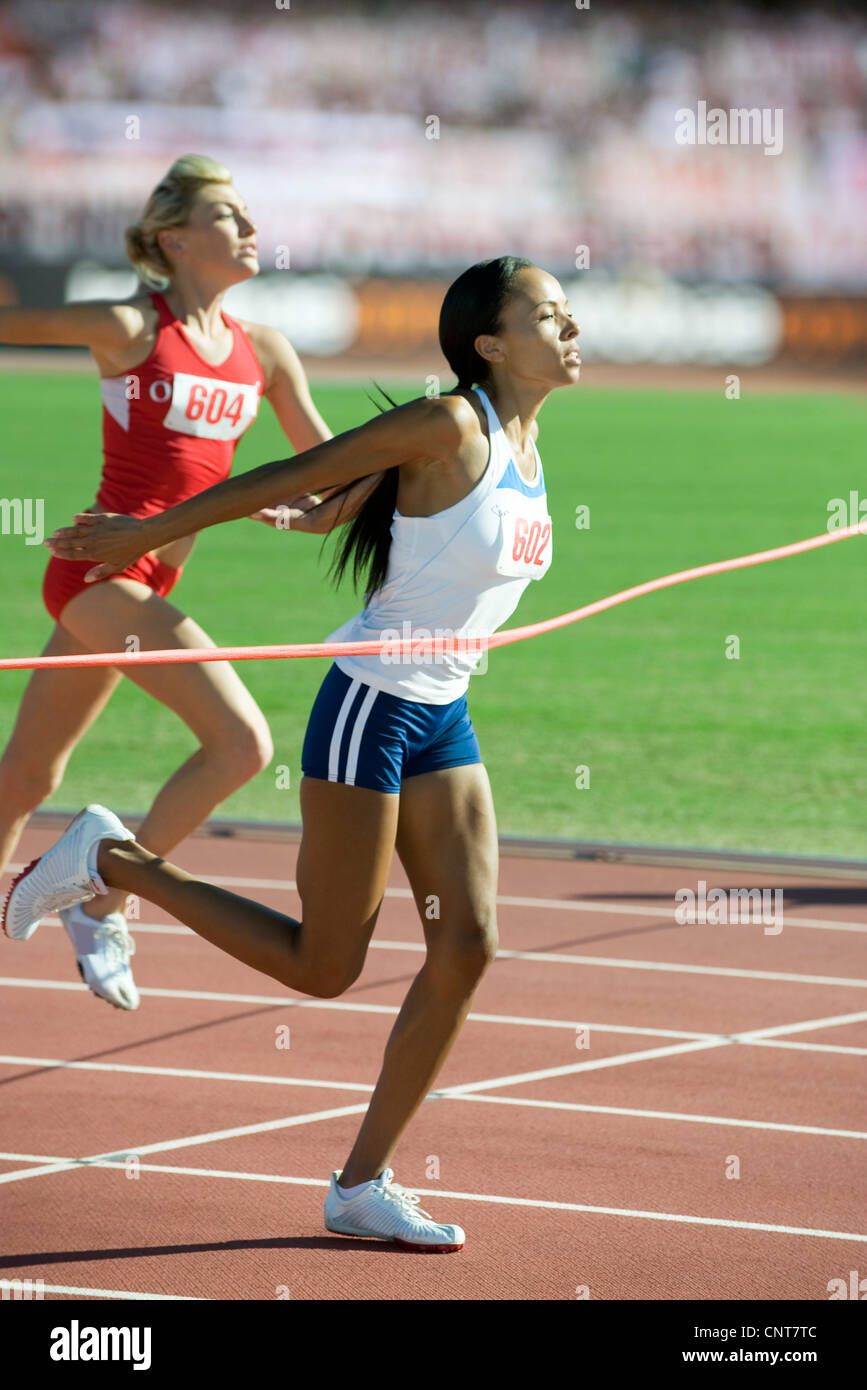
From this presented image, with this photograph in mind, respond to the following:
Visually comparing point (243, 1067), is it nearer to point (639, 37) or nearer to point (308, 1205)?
point (308, 1205)

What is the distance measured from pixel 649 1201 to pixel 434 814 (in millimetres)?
1141

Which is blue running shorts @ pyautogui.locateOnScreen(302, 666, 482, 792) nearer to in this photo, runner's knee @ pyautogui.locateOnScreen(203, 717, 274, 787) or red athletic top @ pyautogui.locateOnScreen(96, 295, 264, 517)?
runner's knee @ pyautogui.locateOnScreen(203, 717, 274, 787)

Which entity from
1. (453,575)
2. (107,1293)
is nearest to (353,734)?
(453,575)

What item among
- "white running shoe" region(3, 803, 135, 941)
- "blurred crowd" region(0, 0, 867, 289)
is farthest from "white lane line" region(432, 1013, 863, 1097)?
"blurred crowd" region(0, 0, 867, 289)

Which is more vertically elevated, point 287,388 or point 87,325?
point 87,325

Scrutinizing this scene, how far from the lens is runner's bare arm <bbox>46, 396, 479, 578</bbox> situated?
3.92m

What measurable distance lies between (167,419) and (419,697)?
1.81 m

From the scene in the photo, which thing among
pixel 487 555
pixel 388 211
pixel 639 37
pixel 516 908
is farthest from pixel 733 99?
pixel 487 555

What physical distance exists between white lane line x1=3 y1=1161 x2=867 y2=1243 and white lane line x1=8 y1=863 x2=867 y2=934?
268 centimetres

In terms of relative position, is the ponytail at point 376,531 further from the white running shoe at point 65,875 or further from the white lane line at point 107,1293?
the white lane line at point 107,1293

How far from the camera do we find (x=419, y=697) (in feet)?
13.6

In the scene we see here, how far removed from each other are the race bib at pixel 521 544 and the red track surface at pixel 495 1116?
1.44 metres

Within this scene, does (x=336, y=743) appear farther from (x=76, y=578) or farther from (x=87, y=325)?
A: (x=87, y=325)

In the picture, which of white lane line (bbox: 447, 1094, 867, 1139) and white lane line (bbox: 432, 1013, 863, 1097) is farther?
white lane line (bbox: 432, 1013, 863, 1097)
